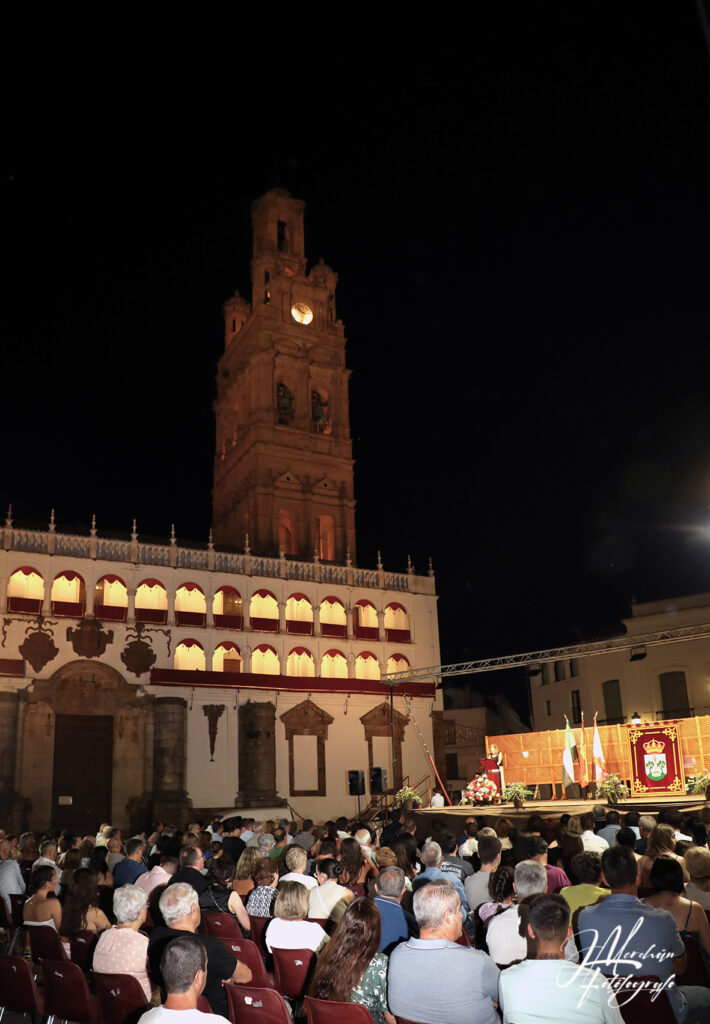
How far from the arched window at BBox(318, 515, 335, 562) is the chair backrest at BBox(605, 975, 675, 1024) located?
41931mm

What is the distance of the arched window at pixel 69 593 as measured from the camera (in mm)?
35500

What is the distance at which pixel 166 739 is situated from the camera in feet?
115

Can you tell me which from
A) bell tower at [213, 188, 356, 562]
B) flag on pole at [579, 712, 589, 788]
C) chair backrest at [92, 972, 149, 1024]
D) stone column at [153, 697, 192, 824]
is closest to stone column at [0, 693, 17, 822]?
stone column at [153, 697, 192, 824]

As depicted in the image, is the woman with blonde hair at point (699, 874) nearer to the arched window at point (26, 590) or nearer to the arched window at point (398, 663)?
the arched window at point (26, 590)

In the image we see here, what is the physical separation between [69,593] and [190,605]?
5.52 meters

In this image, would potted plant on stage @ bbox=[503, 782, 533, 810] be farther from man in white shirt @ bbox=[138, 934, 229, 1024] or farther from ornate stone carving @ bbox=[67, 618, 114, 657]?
man in white shirt @ bbox=[138, 934, 229, 1024]

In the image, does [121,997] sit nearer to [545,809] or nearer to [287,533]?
[545,809]

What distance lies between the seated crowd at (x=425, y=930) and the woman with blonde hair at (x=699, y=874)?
0.4 inches

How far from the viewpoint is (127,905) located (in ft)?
21.2

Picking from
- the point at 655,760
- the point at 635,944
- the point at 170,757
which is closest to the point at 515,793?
the point at 655,760

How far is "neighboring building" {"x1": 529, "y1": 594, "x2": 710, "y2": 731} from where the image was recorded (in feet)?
134

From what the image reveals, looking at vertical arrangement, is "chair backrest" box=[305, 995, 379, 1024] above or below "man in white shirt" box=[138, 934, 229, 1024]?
below

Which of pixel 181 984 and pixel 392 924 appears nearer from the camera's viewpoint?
pixel 181 984

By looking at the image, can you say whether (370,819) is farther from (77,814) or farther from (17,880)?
(17,880)
